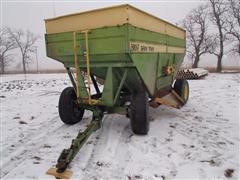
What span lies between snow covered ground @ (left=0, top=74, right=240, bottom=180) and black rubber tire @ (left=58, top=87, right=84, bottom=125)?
0.17 metres

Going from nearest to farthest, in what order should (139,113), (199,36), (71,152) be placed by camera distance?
1. (71,152)
2. (139,113)
3. (199,36)

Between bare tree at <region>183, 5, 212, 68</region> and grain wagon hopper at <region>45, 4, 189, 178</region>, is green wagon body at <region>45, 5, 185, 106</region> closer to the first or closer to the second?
grain wagon hopper at <region>45, 4, 189, 178</region>

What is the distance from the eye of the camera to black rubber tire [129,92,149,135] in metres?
4.59

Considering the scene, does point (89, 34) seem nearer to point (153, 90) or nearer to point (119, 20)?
point (119, 20)

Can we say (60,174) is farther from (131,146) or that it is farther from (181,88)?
(181,88)

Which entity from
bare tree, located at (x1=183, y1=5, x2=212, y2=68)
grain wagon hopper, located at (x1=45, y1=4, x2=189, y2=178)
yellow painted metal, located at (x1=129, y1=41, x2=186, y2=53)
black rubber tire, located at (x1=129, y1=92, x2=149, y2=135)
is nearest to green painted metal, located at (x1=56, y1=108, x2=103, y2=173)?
grain wagon hopper, located at (x1=45, y1=4, x2=189, y2=178)

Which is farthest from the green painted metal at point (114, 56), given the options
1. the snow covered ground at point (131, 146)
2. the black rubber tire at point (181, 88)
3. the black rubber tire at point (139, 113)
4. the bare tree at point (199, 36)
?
the bare tree at point (199, 36)

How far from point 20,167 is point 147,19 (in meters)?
3.35

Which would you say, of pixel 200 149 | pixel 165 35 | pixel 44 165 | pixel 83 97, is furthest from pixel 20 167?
pixel 165 35

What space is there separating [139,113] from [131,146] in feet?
2.16

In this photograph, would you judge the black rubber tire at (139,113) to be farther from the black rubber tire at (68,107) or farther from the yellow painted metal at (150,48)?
the black rubber tire at (68,107)

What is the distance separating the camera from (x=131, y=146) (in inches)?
167

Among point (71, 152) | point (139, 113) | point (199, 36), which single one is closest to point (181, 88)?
point (139, 113)

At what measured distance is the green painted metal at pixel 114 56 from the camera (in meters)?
4.25
